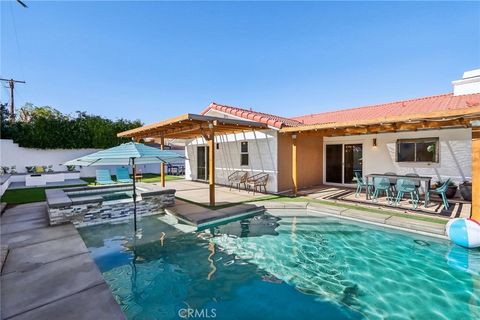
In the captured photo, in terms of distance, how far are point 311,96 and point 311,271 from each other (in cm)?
1921

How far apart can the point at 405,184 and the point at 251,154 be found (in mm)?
7277

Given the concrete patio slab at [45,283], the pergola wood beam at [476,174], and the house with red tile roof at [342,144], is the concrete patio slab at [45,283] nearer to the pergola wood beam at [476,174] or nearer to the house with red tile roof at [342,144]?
the house with red tile roof at [342,144]

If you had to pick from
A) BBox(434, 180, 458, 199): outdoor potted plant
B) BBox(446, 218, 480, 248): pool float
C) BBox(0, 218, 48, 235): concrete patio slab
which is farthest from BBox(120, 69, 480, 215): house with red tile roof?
BBox(0, 218, 48, 235): concrete patio slab

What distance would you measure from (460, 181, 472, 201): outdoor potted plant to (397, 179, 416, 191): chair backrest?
283 centimetres

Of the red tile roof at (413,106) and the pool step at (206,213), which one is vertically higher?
the red tile roof at (413,106)

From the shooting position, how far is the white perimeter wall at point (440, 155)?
388 inches

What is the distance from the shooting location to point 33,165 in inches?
754

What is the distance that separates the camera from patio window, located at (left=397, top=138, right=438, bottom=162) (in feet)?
35.1

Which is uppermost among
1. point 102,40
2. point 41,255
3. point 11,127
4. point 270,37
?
point 270,37

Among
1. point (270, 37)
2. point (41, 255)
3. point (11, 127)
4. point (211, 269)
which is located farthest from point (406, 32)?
point (11, 127)

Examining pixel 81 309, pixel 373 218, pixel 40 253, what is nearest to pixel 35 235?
pixel 40 253

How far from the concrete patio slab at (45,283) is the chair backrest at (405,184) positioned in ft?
31.7

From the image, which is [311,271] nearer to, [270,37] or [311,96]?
[270,37]

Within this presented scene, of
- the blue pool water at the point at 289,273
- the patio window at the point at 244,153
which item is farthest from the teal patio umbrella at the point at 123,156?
the patio window at the point at 244,153
